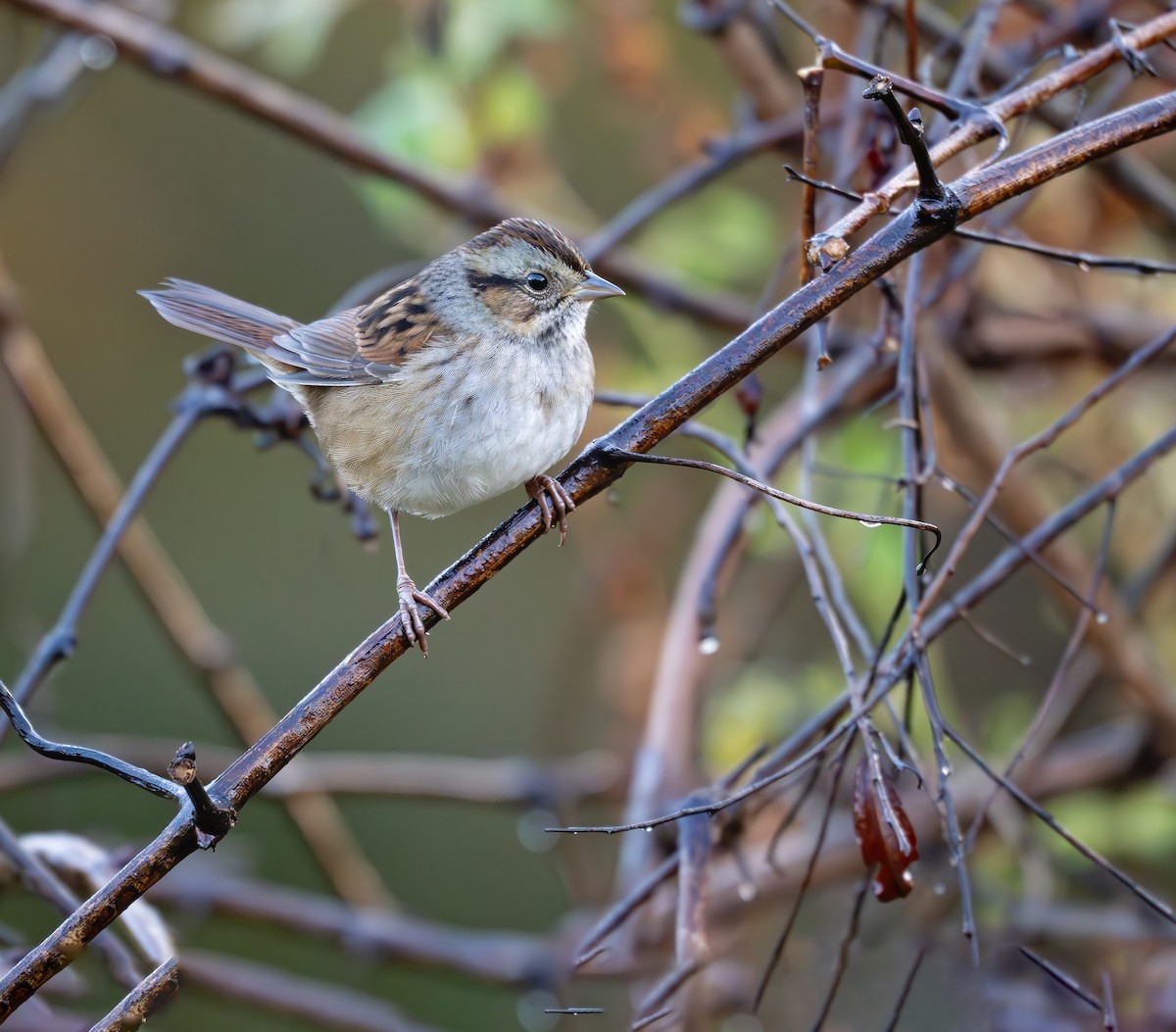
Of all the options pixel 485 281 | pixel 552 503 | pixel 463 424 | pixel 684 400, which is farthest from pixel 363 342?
pixel 684 400

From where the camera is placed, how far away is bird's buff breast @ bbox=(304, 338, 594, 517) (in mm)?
2459

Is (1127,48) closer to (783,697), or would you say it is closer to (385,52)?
(783,697)

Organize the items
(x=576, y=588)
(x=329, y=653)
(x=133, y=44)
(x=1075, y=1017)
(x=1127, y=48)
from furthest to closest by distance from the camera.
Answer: (x=329, y=653) → (x=576, y=588) → (x=133, y=44) → (x=1075, y=1017) → (x=1127, y=48)

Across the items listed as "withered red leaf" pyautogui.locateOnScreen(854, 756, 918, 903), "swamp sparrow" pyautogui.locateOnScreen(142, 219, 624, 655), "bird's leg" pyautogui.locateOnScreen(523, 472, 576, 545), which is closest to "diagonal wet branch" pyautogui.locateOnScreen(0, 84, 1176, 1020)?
"bird's leg" pyautogui.locateOnScreen(523, 472, 576, 545)

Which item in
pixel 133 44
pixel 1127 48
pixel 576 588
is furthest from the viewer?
pixel 576 588

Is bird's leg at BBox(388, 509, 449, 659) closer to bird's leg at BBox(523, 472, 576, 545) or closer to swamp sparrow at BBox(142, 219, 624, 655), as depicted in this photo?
swamp sparrow at BBox(142, 219, 624, 655)

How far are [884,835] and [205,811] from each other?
780 millimetres

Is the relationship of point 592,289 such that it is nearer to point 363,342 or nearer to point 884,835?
point 363,342

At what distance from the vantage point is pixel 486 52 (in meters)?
3.55

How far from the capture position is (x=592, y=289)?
2748 mm

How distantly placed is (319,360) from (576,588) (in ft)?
7.13

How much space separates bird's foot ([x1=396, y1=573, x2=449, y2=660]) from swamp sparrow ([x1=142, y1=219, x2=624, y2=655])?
0.06ft

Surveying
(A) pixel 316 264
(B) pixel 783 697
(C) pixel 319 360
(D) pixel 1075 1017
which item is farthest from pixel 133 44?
(A) pixel 316 264

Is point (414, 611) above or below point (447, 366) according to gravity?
below
